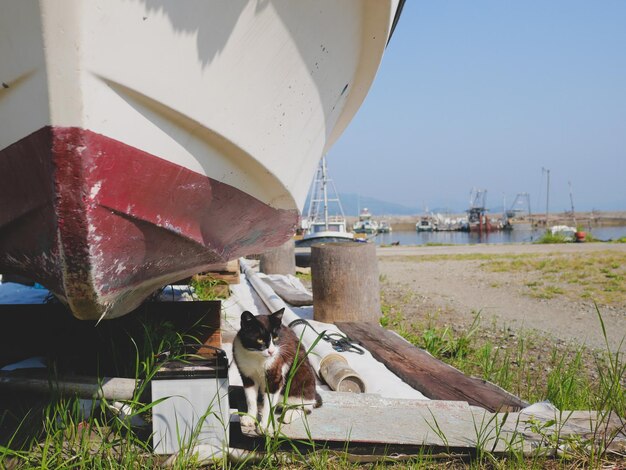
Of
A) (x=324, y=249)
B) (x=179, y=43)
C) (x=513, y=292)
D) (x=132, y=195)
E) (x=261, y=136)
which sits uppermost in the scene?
(x=179, y=43)

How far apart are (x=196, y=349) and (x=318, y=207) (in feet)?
110

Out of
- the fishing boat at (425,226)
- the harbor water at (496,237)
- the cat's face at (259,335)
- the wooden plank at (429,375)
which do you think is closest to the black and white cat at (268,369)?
the cat's face at (259,335)

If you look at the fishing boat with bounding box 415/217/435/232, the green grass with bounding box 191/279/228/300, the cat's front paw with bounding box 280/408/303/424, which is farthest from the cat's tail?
the fishing boat with bounding box 415/217/435/232

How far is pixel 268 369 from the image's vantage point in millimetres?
2395

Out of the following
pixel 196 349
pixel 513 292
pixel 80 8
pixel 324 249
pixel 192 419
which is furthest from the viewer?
pixel 513 292

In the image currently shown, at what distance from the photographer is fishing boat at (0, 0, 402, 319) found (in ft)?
6.45

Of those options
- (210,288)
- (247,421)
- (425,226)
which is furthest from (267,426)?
(425,226)

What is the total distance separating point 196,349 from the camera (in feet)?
10.6

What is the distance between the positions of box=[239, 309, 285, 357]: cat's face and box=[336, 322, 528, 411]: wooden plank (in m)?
1.01

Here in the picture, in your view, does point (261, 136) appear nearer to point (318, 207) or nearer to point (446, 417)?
point (446, 417)

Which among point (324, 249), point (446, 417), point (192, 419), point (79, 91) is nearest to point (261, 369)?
point (192, 419)

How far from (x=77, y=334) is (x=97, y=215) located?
1.41 m

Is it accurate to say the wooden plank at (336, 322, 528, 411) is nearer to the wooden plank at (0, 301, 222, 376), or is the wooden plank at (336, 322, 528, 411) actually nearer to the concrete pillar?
the concrete pillar

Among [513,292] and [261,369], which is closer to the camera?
[261,369]
